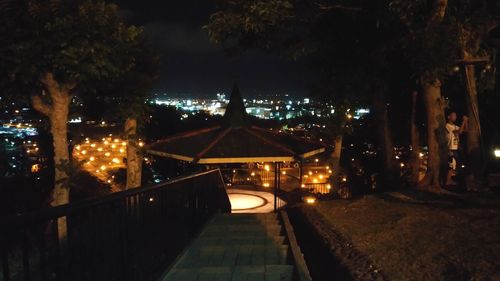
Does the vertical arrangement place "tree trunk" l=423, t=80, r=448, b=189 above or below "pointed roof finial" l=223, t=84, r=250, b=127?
below

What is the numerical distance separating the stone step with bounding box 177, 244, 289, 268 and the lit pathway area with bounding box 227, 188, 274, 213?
662 cm

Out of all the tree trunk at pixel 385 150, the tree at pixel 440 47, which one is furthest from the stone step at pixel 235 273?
the tree trunk at pixel 385 150

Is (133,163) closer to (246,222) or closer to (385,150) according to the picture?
(246,222)

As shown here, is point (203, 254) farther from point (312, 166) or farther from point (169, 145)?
point (312, 166)

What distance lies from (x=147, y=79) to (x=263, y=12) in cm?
440

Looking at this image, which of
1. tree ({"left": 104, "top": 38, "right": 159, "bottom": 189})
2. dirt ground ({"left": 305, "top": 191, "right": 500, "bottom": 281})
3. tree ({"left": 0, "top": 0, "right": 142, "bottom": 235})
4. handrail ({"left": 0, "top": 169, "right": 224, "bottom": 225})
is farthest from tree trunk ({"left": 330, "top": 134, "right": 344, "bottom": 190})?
handrail ({"left": 0, "top": 169, "right": 224, "bottom": 225})

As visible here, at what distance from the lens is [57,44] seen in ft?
22.8

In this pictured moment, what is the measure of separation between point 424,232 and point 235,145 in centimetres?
610

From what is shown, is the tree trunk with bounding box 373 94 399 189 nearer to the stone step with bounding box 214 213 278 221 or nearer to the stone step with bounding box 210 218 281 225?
the stone step with bounding box 214 213 278 221

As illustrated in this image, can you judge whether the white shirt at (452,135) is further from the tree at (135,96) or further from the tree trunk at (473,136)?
the tree at (135,96)

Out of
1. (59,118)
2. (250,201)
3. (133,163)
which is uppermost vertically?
(59,118)

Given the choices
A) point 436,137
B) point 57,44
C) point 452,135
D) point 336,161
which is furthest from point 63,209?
point 336,161

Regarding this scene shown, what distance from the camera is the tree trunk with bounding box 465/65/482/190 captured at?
9.28 meters

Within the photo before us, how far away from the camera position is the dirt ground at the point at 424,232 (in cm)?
457
